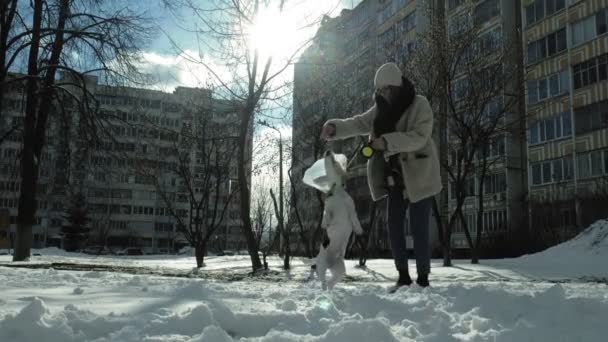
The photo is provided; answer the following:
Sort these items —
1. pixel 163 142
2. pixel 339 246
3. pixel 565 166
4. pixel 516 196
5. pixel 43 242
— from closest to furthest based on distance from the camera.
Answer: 1. pixel 339 246
2. pixel 163 142
3. pixel 565 166
4. pixel 516 196
5. pixel 43 242

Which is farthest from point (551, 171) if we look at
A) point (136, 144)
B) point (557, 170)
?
point (136, 144)

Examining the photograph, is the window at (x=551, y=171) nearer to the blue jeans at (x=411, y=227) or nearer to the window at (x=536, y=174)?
the window at (x=536, y=174)

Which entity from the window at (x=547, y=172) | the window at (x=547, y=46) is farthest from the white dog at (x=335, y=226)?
the window at (x=547, y=46)

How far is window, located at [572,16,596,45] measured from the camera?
34453 mm

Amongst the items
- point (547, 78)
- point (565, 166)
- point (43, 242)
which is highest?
point (547, 78)

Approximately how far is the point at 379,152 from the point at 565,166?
34.0 meters

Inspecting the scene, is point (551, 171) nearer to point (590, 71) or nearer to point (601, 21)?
point (590, 71)

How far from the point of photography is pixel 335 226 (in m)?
6.08

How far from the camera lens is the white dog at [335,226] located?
20.0 feet

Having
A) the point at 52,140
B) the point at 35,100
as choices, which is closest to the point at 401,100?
the point at 35,100

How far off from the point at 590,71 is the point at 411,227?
113 ft

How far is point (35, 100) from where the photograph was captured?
53.8 ft

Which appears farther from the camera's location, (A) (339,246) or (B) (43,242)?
(B) (43,242)

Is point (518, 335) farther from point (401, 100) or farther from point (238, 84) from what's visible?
point (238, 84)
